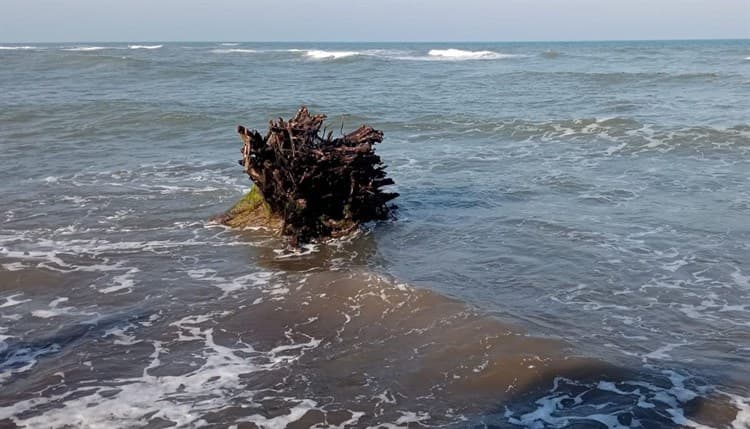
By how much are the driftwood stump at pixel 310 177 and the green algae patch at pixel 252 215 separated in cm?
6

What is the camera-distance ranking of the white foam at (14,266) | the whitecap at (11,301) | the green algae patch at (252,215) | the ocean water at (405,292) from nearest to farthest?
the ocean water at (405,292), the whitecap at (11,301), the white foam at (14,266), the green algae patch at (252,215)

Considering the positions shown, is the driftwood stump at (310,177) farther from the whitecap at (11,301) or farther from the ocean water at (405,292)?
the whitecap at (11,301)

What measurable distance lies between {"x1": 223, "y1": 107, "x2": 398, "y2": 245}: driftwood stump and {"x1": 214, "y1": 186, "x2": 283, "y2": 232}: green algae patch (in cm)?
6

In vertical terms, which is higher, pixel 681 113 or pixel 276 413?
pixel 681 113

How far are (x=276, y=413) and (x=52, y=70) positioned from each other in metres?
38.1

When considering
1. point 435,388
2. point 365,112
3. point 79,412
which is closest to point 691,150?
point 365,112

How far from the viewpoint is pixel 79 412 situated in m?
5.02

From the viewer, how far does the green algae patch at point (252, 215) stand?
377 inches

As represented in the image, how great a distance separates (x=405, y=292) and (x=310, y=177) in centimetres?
250

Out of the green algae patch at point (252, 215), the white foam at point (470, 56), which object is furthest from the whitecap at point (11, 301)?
the white foam at point (470, 56)

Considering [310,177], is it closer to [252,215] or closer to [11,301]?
[252,215]

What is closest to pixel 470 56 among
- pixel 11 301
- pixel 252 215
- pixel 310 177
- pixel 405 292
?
pixel 252 215

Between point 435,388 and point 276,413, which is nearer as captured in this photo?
point 276,413

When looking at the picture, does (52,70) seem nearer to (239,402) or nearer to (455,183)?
(455,183)
